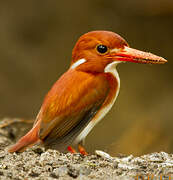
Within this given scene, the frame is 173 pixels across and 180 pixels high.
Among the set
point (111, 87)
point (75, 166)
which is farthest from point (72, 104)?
point (75, 166)

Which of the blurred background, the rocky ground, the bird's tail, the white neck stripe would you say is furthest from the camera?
the blurred background

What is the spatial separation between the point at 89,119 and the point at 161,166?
0.81m

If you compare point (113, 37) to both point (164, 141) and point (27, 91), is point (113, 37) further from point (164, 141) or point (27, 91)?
point (27, 91)

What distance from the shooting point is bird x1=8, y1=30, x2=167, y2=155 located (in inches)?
161

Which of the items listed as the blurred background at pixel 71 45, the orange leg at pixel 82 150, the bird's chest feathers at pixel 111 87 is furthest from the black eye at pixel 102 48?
the blurred background at pixel 71 45

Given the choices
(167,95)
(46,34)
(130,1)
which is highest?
(130,1)

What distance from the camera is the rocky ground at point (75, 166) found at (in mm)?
3484

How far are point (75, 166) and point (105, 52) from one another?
1178 mm

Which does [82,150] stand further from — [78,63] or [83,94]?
[78,63]

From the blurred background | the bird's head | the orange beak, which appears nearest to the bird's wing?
the bird's head

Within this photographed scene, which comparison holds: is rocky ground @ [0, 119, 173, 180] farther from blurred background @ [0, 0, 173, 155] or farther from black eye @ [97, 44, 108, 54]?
blurred background @ [0, 0, 173, 155]

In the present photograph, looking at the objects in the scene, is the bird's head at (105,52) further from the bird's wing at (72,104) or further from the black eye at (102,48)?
the bird's wing at (72,104)

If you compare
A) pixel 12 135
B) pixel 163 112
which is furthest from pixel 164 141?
pixel 12 135

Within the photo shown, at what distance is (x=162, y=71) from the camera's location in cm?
1128
